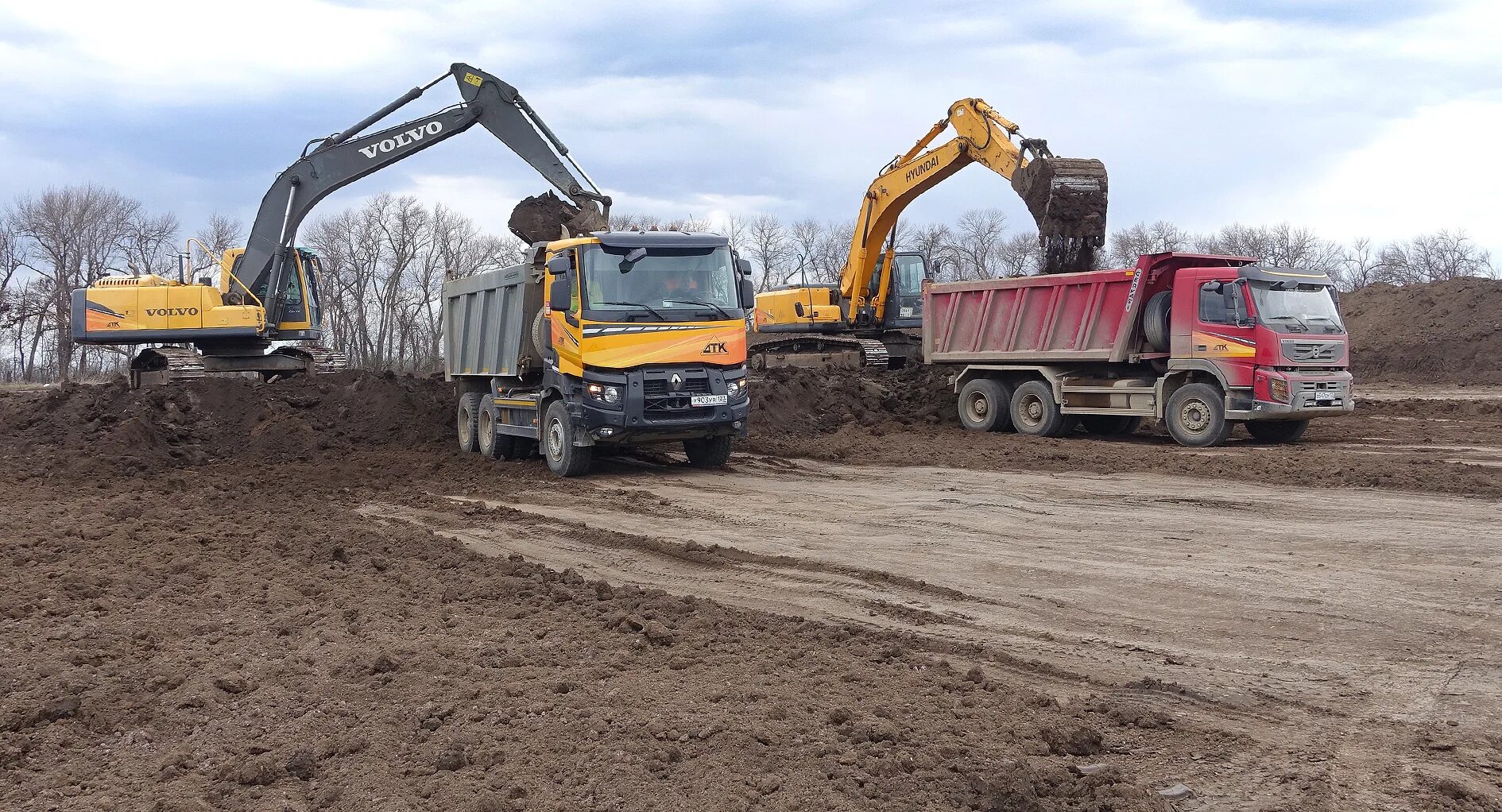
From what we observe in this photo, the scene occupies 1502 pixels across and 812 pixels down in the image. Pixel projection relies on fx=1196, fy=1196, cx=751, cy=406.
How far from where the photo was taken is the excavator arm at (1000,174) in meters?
18.9

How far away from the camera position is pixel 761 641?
6.67 meters

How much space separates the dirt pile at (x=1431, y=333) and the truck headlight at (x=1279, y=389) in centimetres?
1675

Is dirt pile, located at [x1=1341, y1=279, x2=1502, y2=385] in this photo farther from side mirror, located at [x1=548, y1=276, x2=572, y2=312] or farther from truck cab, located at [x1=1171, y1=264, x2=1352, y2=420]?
side mirror, located at [x1=548, y1=276, x2=572, y2=312]

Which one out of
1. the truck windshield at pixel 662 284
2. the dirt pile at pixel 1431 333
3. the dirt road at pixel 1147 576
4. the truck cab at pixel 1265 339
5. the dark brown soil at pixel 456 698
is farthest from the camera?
the dirt pile at pixel 1431 333

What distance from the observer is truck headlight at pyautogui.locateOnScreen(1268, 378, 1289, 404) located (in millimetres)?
15688

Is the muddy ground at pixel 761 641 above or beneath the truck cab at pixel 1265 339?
Result: beneath

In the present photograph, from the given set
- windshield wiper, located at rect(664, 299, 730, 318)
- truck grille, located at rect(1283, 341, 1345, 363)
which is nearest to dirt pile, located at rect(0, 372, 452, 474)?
windshield wiper, located at rect(664, 299, 730, 318)

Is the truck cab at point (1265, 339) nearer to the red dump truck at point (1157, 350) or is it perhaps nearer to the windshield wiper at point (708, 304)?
the red dump truck at point (1157, 350)

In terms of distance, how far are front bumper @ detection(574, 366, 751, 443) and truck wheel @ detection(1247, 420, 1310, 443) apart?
8081 millimetres

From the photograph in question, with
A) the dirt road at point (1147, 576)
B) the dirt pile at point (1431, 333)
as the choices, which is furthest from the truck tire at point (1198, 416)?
the dirt pile at point (1431, 333)

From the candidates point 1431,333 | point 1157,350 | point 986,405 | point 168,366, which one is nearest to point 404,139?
point 168,366

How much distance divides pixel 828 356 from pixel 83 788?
20899 millimetres

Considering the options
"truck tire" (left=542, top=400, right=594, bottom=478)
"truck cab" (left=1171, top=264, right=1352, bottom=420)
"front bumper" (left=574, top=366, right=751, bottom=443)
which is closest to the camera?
"front bumper" (left=574, top=366, right=751, bottom=443)

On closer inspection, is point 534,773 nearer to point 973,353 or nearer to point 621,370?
point 621,370
